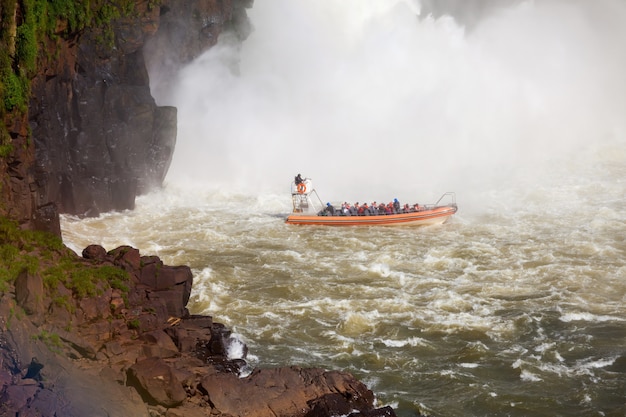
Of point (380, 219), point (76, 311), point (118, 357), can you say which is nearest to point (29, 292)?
point (76, 311)

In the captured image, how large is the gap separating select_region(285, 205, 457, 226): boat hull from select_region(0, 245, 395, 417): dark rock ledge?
14347 millimetres

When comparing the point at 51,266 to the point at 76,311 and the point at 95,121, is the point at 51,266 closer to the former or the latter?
the point at 76,311

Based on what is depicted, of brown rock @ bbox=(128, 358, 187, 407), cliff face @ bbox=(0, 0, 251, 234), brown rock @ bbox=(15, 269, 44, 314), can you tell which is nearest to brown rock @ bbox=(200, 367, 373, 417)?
brown rock @ bbox=(128, 358, 187, 407)

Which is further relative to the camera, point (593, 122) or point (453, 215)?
point (593, 122)

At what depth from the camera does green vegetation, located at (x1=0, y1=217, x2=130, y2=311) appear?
13.6 meters

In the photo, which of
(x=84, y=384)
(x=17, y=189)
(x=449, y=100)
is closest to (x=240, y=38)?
(x=449, y=100)

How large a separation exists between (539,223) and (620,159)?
1452cm

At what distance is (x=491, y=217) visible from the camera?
30219 millimetres

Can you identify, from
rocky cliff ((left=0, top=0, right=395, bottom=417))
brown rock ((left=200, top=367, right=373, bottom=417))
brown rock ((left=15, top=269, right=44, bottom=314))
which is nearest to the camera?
rocky cliff ((left=0, top=0, right=395, bottom=417))

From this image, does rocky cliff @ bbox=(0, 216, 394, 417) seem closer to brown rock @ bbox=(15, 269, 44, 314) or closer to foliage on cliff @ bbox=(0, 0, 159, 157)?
brown rock @ bbox=(15, 269, 44, 314)

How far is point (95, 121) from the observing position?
2825cm

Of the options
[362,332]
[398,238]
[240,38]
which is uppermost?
[240,38]

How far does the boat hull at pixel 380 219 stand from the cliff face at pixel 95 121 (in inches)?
329

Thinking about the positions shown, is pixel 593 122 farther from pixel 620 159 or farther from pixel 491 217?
pixel 491 217
